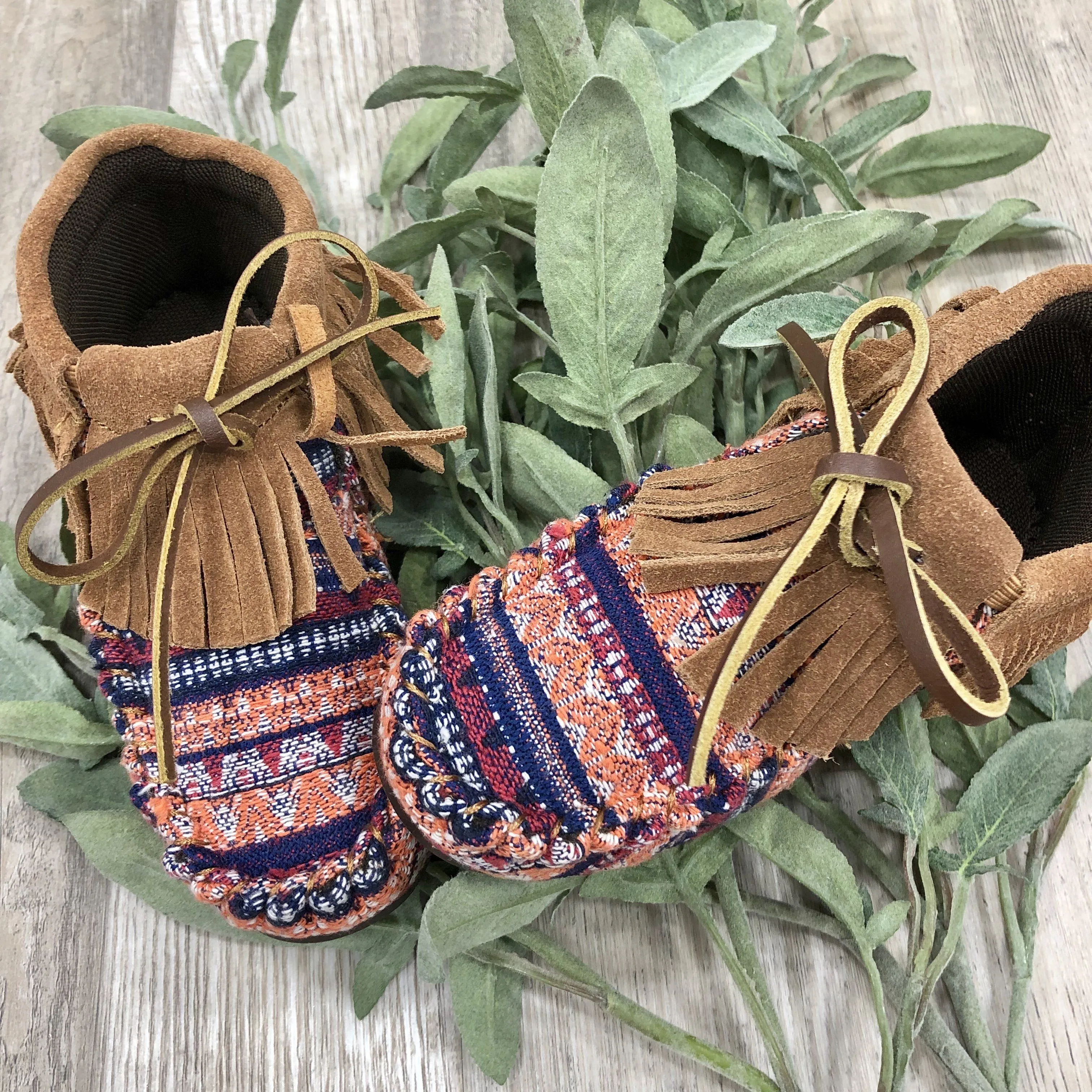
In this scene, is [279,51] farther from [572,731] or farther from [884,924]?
[884,924]

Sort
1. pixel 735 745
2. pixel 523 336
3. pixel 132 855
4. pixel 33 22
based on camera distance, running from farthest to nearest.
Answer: pixel 33 22
pixel 523 336
pixel 132 855
pixel 735 745

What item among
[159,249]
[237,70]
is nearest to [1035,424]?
[159,249]

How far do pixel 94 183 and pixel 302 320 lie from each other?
19cm

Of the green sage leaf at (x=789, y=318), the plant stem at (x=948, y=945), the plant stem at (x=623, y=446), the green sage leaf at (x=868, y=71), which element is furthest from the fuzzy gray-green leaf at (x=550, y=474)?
the green sage leaf at (x=868, y=71)

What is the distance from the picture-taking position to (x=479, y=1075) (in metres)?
0.69

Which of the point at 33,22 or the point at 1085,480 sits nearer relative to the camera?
the point at 1085,480

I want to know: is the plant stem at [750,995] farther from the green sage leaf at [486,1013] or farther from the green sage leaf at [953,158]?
the green sage leaf at [953,158]

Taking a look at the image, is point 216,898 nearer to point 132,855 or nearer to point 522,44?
point 132,855

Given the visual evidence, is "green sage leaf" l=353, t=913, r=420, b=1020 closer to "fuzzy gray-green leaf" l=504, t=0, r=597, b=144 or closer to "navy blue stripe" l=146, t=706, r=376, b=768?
"navy blue stripe" l=146, t=706, r=376, b=768

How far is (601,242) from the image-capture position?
0.65 metres

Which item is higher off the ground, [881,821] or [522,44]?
[522,44]

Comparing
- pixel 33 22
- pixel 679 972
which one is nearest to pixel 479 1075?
pixel 679 972

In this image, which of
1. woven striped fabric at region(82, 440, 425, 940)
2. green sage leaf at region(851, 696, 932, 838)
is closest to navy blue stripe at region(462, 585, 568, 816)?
woven striped fabric at region(82, 440, 425, 940)

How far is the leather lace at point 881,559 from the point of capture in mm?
474
